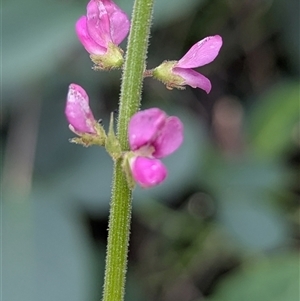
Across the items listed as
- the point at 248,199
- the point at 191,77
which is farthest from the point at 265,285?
the point at 191,77

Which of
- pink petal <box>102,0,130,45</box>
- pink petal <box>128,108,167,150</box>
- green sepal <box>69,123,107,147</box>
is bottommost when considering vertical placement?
pink petal <box>128,108,167,150</box>

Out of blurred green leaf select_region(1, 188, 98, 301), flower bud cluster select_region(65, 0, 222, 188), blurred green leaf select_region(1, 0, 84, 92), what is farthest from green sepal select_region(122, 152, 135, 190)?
blurred green leaf select_region(1, 0, 84, 92)

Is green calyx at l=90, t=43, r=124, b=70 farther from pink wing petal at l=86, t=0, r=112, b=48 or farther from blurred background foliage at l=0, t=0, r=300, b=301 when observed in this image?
blurred background foliage at l=0, t=0, r=300, b=301

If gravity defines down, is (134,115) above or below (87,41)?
below

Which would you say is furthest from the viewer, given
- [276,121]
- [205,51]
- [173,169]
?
[276,121]

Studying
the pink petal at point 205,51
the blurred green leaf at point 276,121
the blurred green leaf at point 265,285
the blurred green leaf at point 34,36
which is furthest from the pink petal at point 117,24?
the blurred green leaf at point 276,121

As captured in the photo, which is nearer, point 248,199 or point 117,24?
point 117,24

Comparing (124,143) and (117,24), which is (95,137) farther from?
(117,24)

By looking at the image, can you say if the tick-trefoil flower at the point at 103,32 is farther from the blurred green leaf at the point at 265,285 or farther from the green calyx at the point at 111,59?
the blurred green leaf at the point at 265,285
